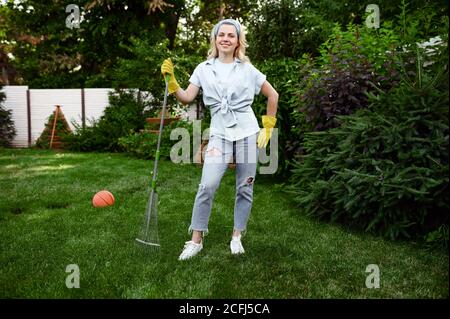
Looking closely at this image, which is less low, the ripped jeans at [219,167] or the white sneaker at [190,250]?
the ripped jeans at [219,167]

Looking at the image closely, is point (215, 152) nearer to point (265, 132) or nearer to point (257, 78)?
point (265, 132)

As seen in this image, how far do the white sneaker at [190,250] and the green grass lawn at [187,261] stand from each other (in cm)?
8

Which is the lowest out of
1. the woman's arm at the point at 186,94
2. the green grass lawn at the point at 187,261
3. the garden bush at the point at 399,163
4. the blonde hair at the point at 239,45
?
the green grass lawn at the point at 187,261

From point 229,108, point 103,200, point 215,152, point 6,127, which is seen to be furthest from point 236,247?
point 6,127

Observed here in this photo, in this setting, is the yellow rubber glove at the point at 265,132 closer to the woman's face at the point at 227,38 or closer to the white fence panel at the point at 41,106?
the woman's face at the point at 227,38

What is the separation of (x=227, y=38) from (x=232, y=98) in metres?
0.47

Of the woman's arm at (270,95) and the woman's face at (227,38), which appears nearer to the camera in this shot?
the woman's face at (227,38)

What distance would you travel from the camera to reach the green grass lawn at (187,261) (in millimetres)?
2912

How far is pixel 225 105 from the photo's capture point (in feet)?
11.0

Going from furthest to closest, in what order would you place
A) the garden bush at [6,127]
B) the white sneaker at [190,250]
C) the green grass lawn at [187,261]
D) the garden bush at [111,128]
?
the garden bush at [6,127]
the garden bush at [111,128]
the white sneaker at [190,250]
the green grass lawn at [187,261]

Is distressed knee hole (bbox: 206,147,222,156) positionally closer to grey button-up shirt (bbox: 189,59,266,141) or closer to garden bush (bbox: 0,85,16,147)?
grey button-up shirt (bbox: 189,59,266,141)

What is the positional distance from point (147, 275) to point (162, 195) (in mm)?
2864

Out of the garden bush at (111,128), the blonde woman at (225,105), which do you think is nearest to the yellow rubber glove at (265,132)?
the blonde woman at (225,105)
